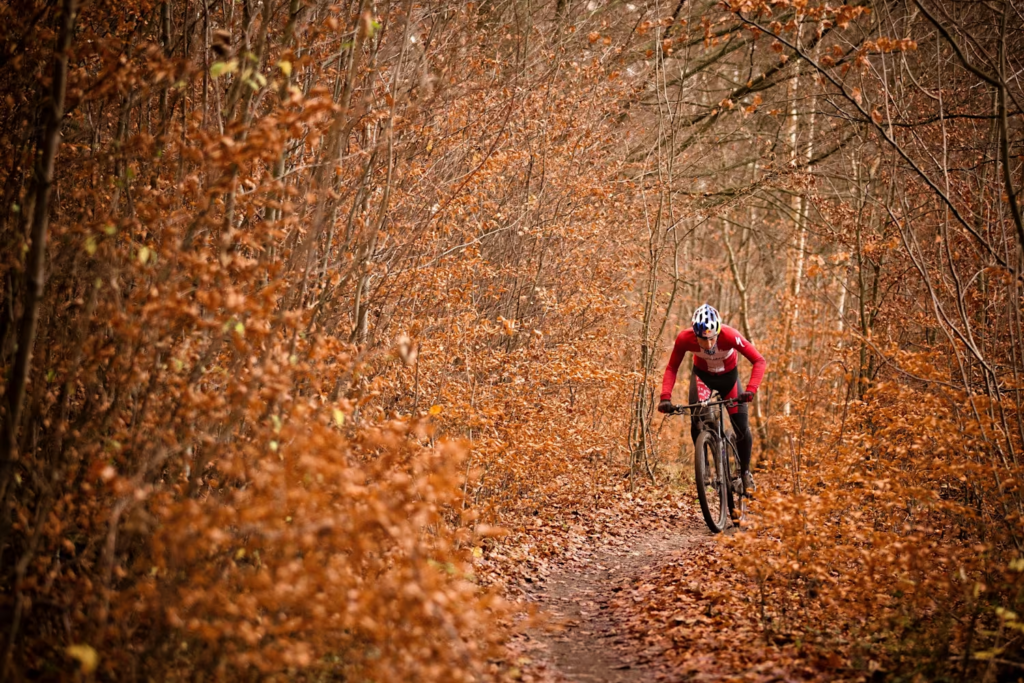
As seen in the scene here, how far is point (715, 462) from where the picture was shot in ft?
23.6

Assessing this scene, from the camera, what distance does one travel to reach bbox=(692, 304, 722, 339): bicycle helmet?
687 centimetres

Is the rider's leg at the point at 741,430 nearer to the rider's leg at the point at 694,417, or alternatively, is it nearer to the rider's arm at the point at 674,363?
the rider's leg at the point at 694,417

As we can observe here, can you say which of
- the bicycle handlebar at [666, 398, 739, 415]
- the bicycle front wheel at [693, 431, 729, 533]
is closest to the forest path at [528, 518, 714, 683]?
the bicycle front wheel at [693, 431, 729, 533]

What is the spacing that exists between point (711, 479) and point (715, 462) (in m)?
0.18

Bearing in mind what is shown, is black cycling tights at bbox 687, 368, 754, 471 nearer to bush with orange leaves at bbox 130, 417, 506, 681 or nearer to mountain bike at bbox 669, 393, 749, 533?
mountain bike at bbox 669, 393, 749, 533

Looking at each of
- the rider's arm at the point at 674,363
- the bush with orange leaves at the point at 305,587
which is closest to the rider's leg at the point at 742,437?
the rider's arm at the point at 674,363

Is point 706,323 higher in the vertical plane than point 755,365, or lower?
higher

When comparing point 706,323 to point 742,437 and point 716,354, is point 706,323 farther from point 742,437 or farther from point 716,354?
point 742,437

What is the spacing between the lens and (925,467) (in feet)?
19.3

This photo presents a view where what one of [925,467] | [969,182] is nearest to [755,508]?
[925,467]

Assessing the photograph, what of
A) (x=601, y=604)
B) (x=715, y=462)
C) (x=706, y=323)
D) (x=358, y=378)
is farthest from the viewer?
(x=715, y=462)

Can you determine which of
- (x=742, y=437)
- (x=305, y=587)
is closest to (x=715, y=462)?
(x=742, y=437)

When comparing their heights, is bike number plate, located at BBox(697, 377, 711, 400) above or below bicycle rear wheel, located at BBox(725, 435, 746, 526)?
above

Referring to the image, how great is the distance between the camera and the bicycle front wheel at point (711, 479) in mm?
6805
